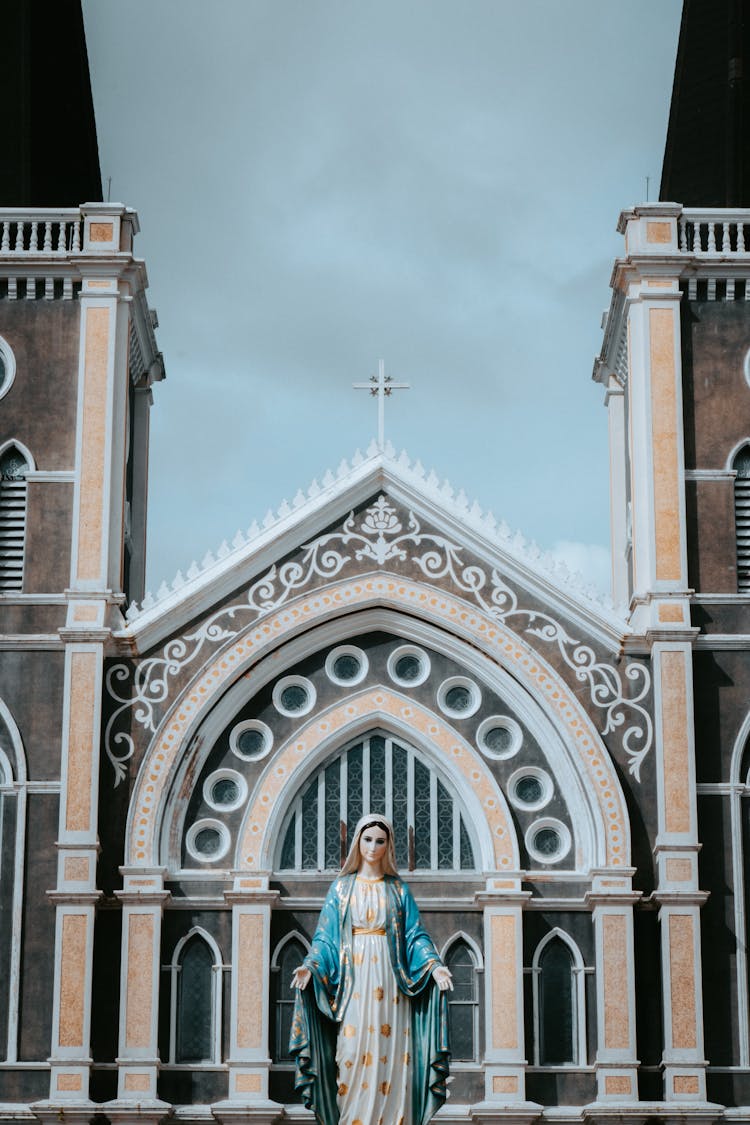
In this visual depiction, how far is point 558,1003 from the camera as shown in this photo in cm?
2959

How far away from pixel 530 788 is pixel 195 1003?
4183 millimetres

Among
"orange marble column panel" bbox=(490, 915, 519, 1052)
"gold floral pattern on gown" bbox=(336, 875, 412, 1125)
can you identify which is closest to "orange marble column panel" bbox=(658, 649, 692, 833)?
"orange marble column panel" bbox=(490, 915, 519, 1052)

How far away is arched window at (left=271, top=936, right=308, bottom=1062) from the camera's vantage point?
2959 centimetres

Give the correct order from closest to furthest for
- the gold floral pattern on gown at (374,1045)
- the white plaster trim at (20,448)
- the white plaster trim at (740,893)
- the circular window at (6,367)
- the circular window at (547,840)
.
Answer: the gold floral pattern on gown at (374,1045) < the white plaster trim at (740,893) < the circular window at (547,840) < the white plaster trim at (20,448) < the circular window at (6,367)

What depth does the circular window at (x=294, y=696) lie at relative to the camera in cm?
3059

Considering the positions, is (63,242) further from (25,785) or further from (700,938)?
(700,938)

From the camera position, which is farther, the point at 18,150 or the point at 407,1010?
the point at 18,150

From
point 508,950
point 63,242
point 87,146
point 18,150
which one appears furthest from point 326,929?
point 87,146

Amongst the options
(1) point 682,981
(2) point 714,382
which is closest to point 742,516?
(2) point 714,382

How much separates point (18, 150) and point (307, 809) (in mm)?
8859

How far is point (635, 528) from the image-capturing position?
31.1 m

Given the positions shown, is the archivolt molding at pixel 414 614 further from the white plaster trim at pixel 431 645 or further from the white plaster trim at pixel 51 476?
the white plaster trim at pixel 51 476

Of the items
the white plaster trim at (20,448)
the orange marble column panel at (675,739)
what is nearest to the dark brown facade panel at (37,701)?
the white plaster trim at (20,448)

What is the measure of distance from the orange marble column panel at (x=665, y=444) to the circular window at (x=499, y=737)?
88.5 inches
